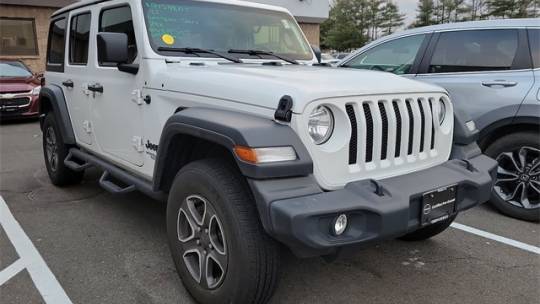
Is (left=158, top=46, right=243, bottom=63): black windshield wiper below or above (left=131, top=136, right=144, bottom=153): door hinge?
above

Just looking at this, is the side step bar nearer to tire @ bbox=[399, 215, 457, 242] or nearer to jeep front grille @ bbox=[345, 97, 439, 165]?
jeep front grille @ bbox=[345, 97, 439, 165]

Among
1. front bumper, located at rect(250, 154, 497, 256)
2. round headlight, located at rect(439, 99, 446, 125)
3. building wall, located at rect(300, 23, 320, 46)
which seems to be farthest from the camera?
building wall, located at rect(300, 23, 320, 46)

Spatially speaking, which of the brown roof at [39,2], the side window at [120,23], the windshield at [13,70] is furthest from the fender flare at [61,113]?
the brown roof at [39,2]

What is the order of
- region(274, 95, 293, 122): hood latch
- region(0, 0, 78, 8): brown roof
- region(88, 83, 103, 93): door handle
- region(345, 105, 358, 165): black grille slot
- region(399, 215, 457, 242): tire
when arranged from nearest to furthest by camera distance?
region(274, 95, 293, 122): hood latch → region(345, 105, 358, 165): black grille slot → region(399, 215, 457, 242): tire → region(88, 83, 103, 93): door handle → region(0, 0, 78, 8): brown roof

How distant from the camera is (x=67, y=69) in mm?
4836


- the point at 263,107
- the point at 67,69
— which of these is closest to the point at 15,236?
the point at 67,69

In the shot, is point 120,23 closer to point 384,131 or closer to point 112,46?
point 112,46

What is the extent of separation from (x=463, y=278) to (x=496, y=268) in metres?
0.35

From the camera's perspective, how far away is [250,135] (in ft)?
7.33

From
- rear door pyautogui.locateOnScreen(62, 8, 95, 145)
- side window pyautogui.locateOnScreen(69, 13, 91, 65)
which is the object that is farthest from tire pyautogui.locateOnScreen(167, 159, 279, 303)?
side window pyautogui.locateOnScreen(69, 13, 91, 65)

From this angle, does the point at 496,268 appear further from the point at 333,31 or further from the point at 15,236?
the point at 333,31

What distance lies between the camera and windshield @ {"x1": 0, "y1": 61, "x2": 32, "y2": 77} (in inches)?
443

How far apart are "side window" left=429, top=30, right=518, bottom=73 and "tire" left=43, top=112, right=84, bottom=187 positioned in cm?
406

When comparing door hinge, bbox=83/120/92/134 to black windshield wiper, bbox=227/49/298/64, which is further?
door hinge, bbox=83/120/92/134
